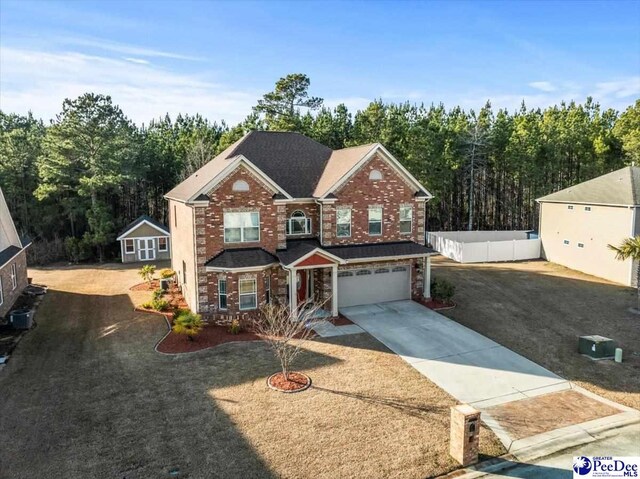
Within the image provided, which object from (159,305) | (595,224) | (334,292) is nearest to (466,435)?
(334,292)

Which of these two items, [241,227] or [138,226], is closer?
[241,227]

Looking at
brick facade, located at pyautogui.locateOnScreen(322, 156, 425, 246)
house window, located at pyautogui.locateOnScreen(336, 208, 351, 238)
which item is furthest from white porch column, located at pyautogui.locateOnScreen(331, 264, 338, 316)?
house window, located at pyautogui.locateOnScreen(336, 208, 351, 238)

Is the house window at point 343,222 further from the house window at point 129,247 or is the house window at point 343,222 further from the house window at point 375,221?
the house window at point 129,247

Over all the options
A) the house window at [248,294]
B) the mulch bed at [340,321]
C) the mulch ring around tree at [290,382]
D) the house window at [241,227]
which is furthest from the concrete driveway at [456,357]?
the house window at [241,227]

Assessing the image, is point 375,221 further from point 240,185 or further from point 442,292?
point 240,185

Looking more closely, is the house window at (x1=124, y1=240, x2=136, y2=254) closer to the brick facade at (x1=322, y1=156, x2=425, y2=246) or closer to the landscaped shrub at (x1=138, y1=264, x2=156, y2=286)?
the landscaped shrub at (x1=138, y1=264, x2=156, y2=286)
